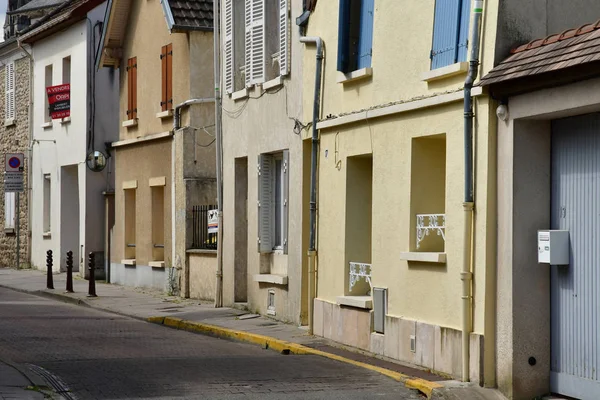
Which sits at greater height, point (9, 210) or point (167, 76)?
point (167, 76)

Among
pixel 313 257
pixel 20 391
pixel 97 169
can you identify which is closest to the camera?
pixel 20 391

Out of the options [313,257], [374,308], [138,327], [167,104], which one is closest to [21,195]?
[167,104]

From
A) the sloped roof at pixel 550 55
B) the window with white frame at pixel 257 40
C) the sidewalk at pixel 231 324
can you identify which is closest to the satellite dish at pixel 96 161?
the sidewalk at pixel 231 324

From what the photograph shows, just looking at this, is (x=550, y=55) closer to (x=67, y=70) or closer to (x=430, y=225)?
(x=430, y=225)

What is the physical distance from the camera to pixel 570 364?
1078cm

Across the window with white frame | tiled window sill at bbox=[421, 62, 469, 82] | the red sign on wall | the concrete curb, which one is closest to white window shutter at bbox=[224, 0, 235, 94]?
the window with white frame

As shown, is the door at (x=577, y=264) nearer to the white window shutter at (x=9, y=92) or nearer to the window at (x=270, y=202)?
the window at (x=270, y=202)

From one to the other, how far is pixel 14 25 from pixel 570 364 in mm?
33981

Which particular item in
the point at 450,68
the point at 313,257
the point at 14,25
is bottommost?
the point at 313,257

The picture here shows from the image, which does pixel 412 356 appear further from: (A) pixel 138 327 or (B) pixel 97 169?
(B) pixel 97 169

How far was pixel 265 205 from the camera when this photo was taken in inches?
738

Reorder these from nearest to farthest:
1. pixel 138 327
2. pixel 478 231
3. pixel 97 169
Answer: pixel 478 231 → pixel 138 327 → pixel 97 169

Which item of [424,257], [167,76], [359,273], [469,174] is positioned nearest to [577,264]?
[469,174]

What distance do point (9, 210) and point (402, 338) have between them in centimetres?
2476
